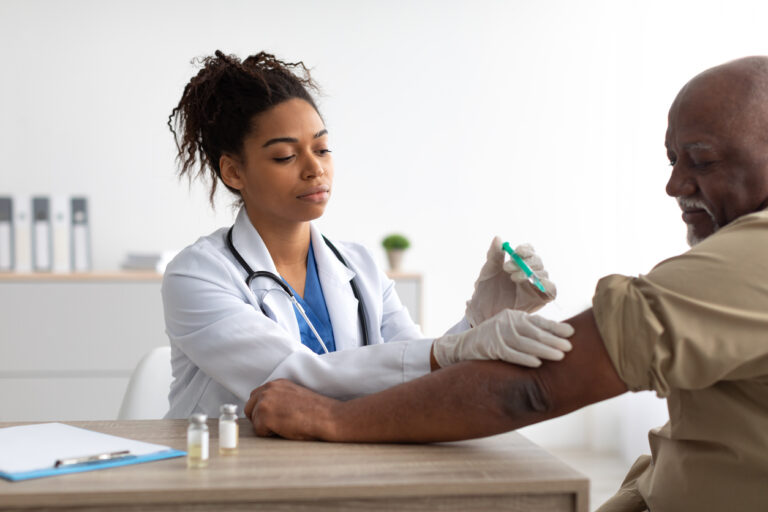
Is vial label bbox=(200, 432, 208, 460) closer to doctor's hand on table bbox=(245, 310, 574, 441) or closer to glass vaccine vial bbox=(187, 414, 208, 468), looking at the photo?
glass vaccine vial bbox=(187, 414, 208, 468)

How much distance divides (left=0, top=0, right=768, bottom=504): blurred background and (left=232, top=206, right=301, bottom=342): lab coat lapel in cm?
228

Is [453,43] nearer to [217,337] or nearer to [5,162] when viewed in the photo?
[5,162]

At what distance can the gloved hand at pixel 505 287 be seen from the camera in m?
1.52

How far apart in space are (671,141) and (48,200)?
3.03 meters

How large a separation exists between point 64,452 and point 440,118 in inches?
130

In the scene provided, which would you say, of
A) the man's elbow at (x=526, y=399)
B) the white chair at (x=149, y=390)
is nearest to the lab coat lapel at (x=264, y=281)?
the white chair at (x=149, y=390)

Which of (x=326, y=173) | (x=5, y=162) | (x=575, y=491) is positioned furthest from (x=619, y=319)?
(x=5, y=162)

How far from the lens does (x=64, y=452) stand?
113cm

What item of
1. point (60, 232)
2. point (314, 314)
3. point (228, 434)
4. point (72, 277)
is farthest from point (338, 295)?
point (60, 232)

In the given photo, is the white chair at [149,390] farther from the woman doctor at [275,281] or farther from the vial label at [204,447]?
the vial label at [204,447]

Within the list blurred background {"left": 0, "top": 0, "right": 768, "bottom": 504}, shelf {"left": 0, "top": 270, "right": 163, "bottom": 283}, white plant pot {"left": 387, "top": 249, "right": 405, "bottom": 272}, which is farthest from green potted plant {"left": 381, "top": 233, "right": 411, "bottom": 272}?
shelf {"left": 0, "top": 270, "right": 163, "bottom": 283}

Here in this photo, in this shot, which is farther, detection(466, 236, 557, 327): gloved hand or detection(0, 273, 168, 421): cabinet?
detection(0, 273, 168, 421): cabinet

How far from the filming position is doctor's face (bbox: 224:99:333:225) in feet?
5.82

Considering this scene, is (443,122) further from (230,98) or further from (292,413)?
(292,413)
